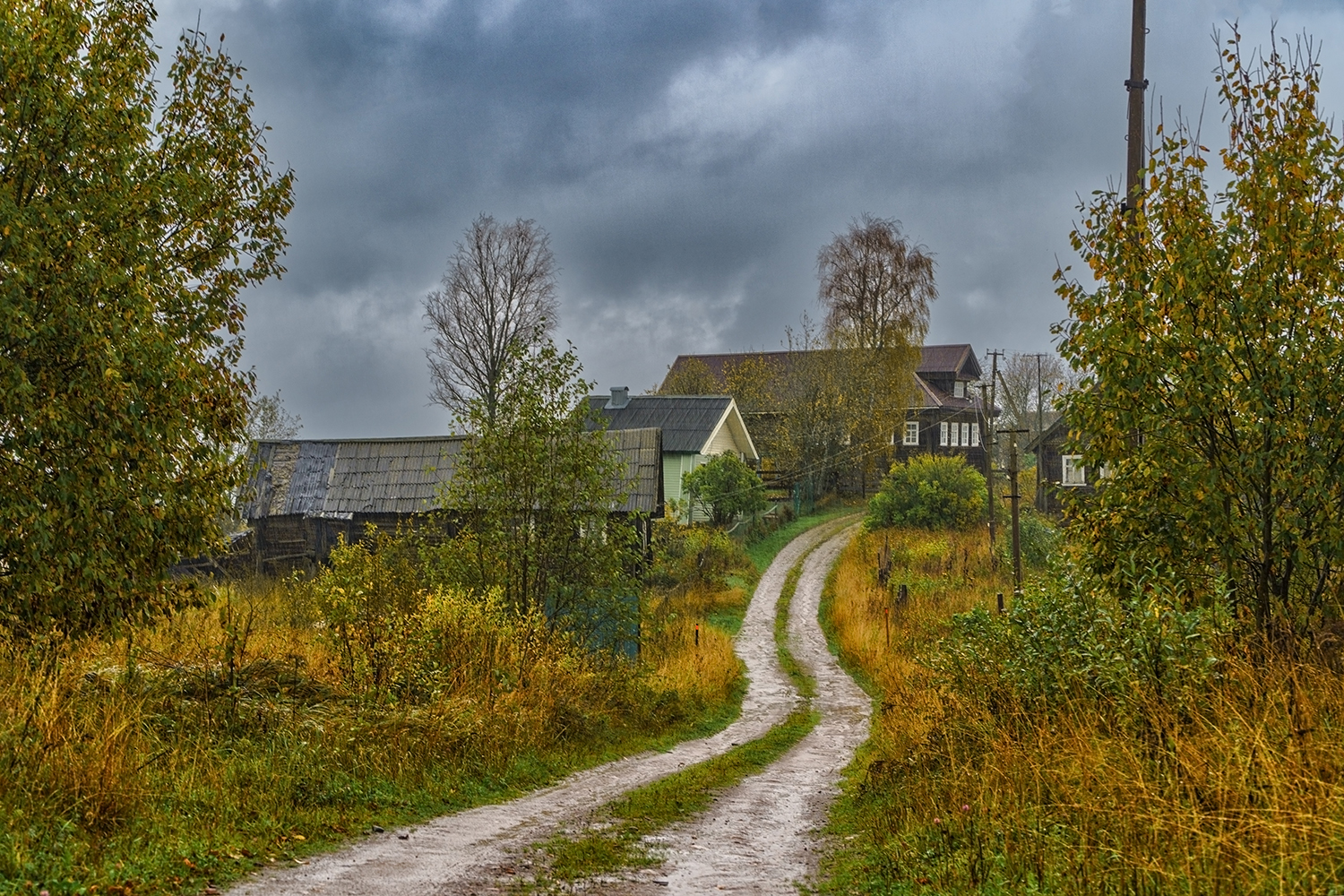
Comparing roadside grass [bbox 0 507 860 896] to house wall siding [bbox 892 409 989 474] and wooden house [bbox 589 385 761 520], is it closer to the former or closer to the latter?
wooden house [bbox 589 385 761 520]

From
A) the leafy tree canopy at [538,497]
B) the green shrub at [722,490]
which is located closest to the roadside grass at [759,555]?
the green shrub at [722,490]

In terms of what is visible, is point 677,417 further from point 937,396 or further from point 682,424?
point 937,396

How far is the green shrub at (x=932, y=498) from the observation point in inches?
1656

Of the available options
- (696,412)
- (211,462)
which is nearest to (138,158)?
(211,462)

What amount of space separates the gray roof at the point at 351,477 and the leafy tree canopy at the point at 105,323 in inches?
734

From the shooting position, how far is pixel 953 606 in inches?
1097

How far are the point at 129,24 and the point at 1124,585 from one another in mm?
9875

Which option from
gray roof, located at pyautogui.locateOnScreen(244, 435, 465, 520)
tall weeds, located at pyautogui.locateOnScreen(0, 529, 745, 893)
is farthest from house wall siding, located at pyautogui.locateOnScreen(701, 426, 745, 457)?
tall weeds, located at pyautogui.locateOnScreen(0, 529, 745, 893)

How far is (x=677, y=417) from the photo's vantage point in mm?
47938

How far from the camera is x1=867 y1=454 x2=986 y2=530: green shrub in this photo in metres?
42.1

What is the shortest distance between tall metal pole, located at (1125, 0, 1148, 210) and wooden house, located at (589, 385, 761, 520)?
3230 cm

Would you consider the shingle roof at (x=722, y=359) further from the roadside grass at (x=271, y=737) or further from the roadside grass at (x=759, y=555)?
the roadside grass at (x=271, y=737)

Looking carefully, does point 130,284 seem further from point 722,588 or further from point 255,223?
point 722,588

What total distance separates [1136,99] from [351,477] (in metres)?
23.9
